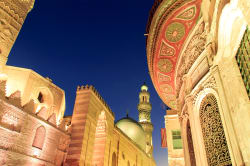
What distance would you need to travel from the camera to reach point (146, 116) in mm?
28797

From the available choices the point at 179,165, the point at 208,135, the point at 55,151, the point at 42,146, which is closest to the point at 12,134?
the point at 42,146

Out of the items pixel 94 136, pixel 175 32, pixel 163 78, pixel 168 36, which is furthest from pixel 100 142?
pixel 175 32

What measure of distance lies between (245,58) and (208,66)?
1302mm

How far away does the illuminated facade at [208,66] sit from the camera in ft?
11.4

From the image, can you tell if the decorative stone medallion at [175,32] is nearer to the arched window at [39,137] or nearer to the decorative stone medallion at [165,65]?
the decorative stone medallion at [165,65]

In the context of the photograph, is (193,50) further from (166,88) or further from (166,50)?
(166,88)

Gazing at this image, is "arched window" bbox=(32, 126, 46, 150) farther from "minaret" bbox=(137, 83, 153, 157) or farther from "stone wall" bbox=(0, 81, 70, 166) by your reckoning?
"minaret" bbox=(137, 83, 153, 157)

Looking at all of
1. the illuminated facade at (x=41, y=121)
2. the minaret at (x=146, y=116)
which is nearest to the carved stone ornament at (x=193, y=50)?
the illuminated facade at (x=41, y=121)

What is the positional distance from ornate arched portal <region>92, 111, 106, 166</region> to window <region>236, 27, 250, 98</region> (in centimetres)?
1030

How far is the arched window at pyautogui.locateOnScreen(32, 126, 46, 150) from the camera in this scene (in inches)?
341

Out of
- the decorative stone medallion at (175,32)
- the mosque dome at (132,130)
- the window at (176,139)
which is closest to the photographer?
the decorative stone medallion at (175,32)

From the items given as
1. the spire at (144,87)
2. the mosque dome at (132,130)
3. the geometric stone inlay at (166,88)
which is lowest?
the geometric stone inlay at (166,88)

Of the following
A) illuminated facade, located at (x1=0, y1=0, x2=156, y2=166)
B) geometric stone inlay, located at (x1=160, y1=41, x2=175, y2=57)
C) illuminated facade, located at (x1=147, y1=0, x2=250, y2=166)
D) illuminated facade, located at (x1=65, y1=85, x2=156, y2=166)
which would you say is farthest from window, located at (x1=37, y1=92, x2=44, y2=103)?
geometric stone inlay, located at (x1=160, y1=41, x2=175, y2=57)

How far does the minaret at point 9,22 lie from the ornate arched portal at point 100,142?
259 inches
